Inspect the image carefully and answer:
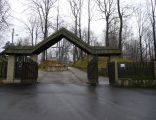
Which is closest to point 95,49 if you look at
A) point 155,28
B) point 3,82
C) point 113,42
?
point 3,82

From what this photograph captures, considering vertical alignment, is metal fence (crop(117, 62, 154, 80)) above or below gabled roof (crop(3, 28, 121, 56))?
below

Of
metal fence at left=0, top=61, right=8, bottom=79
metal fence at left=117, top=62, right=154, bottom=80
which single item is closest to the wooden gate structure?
metal fence at left=0, top=61, right=8, bottom=79

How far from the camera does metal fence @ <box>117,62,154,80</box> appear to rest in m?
21.3

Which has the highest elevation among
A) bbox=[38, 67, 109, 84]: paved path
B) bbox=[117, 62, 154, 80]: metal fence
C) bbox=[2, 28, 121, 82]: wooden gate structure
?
bbox=[2, 28, 121, 82]: wooden gate structure

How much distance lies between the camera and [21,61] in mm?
22297

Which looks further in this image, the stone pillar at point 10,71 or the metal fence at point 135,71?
the stone pillar at point 10,71

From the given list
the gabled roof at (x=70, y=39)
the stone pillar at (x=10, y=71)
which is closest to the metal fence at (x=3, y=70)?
the stone pillar at (x=10, y=71)

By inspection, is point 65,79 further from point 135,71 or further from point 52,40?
point 135,71

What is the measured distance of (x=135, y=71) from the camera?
70.0ft

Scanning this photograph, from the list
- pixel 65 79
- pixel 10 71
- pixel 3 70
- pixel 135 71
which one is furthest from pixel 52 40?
pixel 135 71

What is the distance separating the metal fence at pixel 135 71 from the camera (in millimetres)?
21297

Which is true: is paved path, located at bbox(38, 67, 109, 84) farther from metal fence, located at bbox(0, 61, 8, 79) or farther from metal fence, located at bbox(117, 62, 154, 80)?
metal fence, located at bbox(0, 61, 8, 79)

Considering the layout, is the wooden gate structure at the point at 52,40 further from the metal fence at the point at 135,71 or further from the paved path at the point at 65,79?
the paved path at the point at 65,79

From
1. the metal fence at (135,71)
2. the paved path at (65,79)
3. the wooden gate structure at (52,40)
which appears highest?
the wooden gate structure at (52,40)
